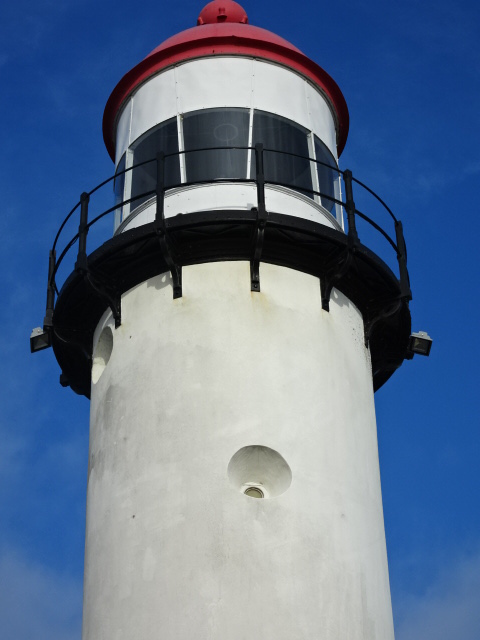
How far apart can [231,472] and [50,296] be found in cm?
524

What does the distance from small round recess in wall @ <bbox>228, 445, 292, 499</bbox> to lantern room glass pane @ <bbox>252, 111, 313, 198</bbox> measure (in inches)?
208

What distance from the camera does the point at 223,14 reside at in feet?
85.9

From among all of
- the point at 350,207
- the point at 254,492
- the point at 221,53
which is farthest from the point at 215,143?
the point at 254,492

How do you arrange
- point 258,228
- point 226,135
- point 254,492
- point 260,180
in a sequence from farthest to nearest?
point 226,135 → point 260,180 → point 258,228 → point 254,492

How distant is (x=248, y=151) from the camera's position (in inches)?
895

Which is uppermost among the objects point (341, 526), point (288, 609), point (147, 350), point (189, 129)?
point (189, 129)

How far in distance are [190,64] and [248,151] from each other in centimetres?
263

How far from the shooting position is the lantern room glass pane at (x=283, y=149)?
75.0 ft

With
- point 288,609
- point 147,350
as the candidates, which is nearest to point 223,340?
point 147,350

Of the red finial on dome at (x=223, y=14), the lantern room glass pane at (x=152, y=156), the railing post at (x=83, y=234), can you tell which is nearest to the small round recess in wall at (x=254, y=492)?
the railing post at (x=83, y=234)

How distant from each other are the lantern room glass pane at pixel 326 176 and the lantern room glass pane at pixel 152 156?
2.64 metres

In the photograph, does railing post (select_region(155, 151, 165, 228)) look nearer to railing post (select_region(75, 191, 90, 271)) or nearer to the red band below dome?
railing post (select_region(75, 191, 90, 271))

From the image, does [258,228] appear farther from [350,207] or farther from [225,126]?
[225,126]

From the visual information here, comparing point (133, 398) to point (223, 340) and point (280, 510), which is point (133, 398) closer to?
point (223, 340)
